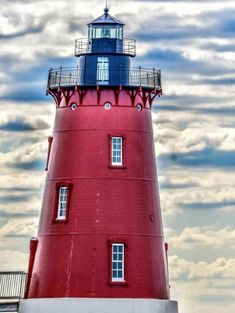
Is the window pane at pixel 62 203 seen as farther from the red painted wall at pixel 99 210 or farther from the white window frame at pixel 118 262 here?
the white window frame at pixel 118 262

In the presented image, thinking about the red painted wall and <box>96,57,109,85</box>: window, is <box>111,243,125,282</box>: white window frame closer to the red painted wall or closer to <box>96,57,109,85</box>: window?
the red painted wall

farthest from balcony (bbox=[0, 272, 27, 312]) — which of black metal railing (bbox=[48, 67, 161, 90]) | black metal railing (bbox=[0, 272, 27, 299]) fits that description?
black metal railing (bbox=[48, 67, 161, 90])

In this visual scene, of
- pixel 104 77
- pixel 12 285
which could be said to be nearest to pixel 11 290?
pixel 12 285

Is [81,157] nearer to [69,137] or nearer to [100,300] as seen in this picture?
[69,137]

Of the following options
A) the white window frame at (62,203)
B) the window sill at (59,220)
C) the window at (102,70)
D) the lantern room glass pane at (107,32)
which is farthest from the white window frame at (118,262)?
the lantern room glass pane at (107,32)

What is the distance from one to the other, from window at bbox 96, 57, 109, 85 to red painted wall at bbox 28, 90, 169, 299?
683 millimetres

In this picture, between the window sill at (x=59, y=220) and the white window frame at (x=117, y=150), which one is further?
the white window frame at (x=117, y=150)

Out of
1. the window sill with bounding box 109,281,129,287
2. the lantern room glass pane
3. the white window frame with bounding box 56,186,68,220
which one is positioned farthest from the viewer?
A: the lantern room glass pane

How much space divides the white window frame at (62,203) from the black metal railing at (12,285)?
440 cm

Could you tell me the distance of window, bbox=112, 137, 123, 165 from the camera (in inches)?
2092

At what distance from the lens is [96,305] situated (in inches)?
1984

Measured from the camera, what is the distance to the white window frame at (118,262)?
168 feet

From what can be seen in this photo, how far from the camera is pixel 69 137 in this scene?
53.8 metres

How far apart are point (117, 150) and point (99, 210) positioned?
12.1 ft
